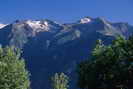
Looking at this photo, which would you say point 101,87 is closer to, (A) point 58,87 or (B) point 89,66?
(B) point 89,66

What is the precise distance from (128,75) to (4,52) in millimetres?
29808

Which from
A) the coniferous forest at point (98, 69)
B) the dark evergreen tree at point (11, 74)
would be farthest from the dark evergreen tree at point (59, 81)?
the dark evergreen tree at point (11, 74)

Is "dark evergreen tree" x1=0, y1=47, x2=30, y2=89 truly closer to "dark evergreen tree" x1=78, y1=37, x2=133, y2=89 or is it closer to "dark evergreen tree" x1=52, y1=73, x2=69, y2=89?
"dark evergreen tree" x1=78, y1=37, x2=133, y2=89

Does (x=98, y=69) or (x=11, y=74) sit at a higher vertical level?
(x=11, y=74)

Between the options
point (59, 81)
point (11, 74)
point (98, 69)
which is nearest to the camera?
point (11, 74)

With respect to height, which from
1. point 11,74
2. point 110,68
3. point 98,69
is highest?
point 11,74

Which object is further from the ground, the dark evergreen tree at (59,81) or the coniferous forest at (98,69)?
the coniferous forest at (98,69)

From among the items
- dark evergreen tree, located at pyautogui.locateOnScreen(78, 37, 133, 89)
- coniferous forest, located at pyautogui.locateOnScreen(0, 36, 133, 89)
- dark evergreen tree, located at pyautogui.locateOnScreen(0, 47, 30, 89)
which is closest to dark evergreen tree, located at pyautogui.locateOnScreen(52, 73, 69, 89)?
coniferous forest, located at pyautogui.locateOnScreen(0, 36, 133, 89)

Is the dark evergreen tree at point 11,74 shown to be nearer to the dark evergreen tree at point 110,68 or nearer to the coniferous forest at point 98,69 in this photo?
the coniferous forest at point 98,69

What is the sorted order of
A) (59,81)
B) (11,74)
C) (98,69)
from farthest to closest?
1. (59,81)
2. (98,69)
3. (11,74)

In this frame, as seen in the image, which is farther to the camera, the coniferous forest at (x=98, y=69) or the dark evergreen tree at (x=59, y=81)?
the dark evergreen tree at (x=59, y=81)

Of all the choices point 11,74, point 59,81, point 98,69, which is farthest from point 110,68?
point 11,74

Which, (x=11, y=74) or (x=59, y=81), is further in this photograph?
(x=59, y=81)

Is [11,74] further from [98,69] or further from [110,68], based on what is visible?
[110,68]
